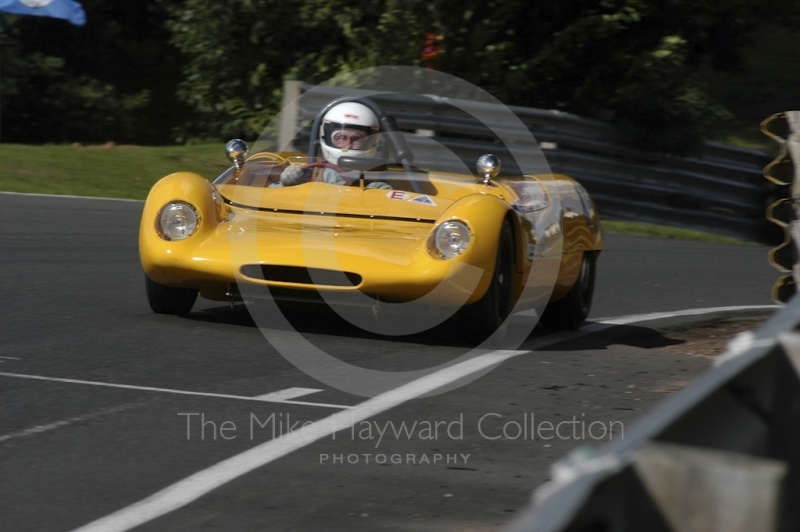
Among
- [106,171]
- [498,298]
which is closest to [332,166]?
[498,298]

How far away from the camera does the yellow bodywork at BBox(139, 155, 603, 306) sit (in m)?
6.44

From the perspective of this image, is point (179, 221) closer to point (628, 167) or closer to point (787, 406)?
point (787, 406)

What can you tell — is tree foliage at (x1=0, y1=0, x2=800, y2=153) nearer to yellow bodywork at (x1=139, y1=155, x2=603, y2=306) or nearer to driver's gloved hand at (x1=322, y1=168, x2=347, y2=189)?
driver's gloved hand at (x1=322, y1=168, x2=347, y2=189)

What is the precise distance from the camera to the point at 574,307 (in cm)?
777

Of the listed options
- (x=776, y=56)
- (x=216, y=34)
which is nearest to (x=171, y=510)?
(x=216, y=34)

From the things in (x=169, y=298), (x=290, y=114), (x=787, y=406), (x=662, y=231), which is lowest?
(x=662, y=231)

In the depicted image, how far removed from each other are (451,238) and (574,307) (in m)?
1.49

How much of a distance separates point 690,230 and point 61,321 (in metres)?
10.2

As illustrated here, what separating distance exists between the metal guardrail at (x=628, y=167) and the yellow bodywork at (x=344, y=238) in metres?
7.65

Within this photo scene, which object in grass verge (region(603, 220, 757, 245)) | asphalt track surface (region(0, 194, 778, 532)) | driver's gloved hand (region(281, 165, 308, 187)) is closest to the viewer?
asphalt track surface (region(0, 194, 778, 532))

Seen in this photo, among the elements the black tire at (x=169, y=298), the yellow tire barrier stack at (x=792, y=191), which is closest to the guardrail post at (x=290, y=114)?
the black tire at (x=169, y=298)

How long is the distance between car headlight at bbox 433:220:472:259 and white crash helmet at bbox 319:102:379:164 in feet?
3.96

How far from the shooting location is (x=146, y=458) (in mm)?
4203

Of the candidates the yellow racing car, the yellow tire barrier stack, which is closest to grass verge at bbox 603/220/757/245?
the yellow racing car
